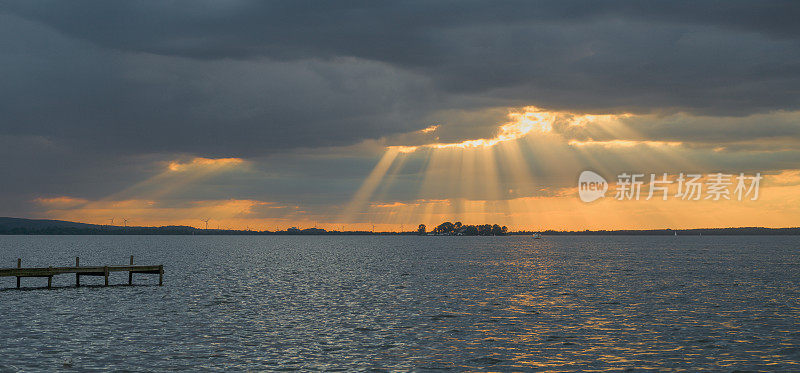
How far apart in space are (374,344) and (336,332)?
4377 mm

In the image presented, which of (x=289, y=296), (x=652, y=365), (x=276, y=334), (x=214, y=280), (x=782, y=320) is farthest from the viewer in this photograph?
(x=214, y=280)

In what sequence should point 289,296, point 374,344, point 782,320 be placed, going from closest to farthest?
point 374,344 < point 782,320 < point 289,296

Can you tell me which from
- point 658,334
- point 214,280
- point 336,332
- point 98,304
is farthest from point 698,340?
point 214,280

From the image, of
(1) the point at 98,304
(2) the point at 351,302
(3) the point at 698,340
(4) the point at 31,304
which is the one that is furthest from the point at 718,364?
(4) the point at 31,304

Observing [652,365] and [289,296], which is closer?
[652,365]

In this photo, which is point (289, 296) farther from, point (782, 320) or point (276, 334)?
point (782, 320)

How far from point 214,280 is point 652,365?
60.5 meters

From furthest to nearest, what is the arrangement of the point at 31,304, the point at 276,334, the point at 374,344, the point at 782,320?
the point at 31,304, the point at 782,320, the point at 276,334, the point at 374,344

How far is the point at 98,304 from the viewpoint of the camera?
5062 cm

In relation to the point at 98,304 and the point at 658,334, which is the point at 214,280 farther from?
the point at 658,334

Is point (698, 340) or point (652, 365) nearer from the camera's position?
point (652, 365)

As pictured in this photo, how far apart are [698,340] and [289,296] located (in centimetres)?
3508

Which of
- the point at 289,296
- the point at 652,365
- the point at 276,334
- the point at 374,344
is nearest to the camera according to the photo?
the point at 652,365

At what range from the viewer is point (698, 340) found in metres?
33.9
